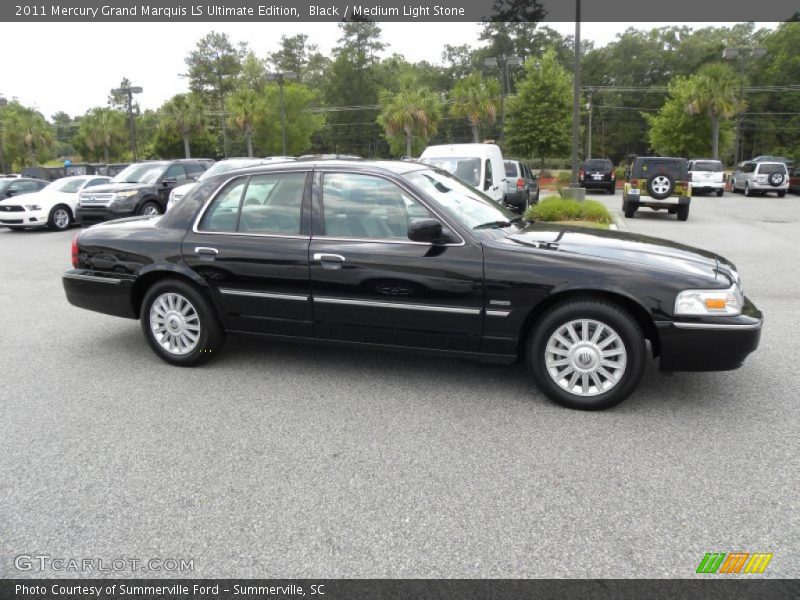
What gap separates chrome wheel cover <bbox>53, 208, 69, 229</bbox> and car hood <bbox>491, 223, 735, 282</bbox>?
15.8 meters

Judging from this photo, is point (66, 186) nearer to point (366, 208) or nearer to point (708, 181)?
point (366, 208)

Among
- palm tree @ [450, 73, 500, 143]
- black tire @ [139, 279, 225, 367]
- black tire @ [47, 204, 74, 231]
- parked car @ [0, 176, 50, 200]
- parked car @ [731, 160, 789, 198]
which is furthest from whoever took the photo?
palm tree @ [450, 73, 500, 143]

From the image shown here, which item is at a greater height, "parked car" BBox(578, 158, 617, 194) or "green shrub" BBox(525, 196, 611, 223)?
"parked car" BBox(578, 158, 617, 194)

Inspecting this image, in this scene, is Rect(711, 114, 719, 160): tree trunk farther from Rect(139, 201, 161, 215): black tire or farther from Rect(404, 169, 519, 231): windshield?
Rect(404, 169, 519, 231): windshield

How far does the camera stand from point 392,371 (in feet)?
16.8

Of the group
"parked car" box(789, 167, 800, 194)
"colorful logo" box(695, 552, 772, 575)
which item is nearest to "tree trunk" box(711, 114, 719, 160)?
"parked car" box(789, 167, 800, 194)

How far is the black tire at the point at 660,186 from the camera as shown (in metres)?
16.8

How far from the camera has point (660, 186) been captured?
55.2 ft

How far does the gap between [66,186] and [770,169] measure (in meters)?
28.2

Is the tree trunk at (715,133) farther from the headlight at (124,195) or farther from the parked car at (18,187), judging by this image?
the parked car at (18,187)

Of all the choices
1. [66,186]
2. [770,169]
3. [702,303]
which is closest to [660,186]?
[702,303]

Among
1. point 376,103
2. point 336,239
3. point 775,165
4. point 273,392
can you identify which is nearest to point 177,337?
point 273,392

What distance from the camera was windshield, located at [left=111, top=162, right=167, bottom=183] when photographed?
1675 centimetres

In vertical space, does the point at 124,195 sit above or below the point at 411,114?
below
